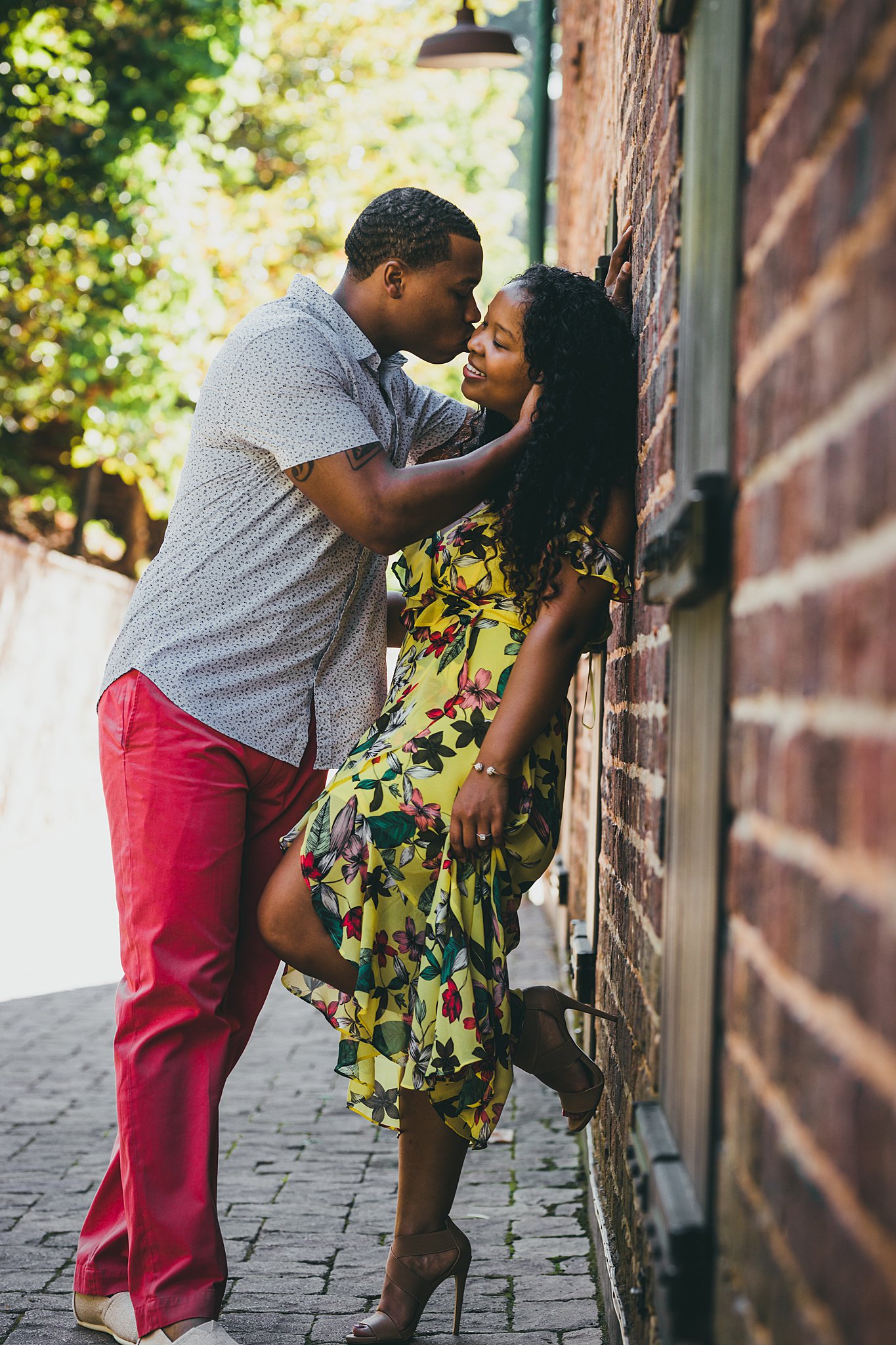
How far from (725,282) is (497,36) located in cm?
956

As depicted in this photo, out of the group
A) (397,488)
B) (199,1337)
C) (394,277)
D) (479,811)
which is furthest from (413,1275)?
(394,277)

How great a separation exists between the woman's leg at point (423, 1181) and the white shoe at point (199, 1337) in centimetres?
33

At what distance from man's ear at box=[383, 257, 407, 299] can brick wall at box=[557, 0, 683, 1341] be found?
1.82 feet

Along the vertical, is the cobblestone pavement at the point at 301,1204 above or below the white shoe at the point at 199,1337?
below

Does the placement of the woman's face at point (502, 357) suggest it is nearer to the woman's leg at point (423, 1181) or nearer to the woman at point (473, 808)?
the woman at point (473, 808)

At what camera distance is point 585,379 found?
306 cm

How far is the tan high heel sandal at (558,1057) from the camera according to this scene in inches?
123

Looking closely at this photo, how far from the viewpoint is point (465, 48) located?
10.2 meters

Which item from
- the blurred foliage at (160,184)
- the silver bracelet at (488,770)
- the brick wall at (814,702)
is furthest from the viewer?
the blurred foliage at (160,184)

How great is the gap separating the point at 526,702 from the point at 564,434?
59cm

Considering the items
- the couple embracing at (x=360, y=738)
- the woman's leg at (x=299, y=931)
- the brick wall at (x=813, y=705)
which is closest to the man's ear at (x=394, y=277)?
the couple embracing at (x=360, y=738)

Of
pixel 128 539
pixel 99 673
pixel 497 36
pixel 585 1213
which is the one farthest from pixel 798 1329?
pixel 128 539

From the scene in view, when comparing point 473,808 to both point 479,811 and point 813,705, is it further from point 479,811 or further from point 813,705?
point 813,705

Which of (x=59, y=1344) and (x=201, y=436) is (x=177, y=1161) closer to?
(x=59, y=1344)
